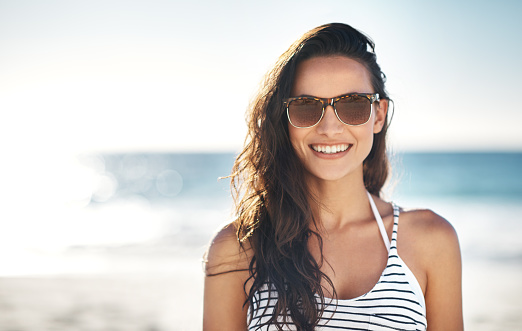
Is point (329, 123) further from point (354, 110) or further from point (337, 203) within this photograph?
point (337, 203)

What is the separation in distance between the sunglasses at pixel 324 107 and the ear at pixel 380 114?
34cm

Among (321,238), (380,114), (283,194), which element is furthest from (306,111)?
(321,238)

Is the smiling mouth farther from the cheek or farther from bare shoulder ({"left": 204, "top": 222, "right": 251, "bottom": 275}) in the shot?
bare shoulder ({"left": 204, "top": 222, "right": 251, "bottom": 275})

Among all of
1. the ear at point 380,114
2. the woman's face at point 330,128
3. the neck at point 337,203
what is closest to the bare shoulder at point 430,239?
the neck at point 337,203

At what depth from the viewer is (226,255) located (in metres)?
2.58

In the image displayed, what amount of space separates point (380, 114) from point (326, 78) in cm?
56

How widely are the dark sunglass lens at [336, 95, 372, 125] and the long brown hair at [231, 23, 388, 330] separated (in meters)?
0.27

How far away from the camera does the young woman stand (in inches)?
94.3

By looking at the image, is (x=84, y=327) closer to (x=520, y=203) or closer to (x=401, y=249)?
(x=401, y=249)

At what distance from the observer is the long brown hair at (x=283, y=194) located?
244cm

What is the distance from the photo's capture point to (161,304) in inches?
284

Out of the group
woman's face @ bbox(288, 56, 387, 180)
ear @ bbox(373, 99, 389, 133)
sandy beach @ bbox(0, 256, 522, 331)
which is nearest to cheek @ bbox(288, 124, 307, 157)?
woman's face @ bbox(288, 56, 387, 180)

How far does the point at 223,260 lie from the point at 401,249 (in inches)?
39.9

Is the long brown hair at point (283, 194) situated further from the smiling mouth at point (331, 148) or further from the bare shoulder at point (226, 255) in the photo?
the smiling mouth at point (331, 148)
